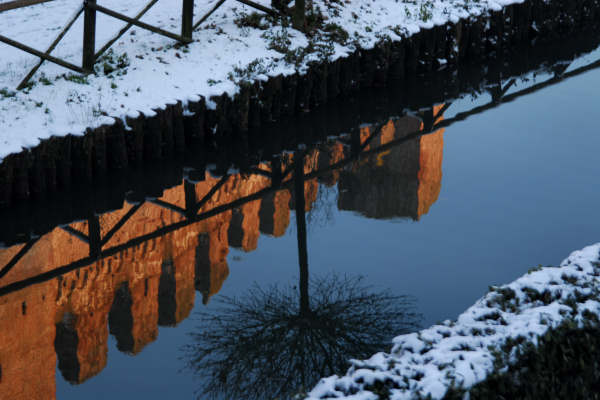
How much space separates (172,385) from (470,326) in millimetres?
2927

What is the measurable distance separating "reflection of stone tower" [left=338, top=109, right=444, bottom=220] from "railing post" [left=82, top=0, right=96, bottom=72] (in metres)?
4.47

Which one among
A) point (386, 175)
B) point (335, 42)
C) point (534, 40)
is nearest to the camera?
point (386, 175)

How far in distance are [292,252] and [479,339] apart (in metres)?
4.42

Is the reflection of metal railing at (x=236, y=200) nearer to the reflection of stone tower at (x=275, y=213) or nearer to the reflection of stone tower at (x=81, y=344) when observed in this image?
the reflection of stone tower at (x=275, y=213)

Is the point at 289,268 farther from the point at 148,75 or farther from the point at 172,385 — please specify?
the point at 148,75

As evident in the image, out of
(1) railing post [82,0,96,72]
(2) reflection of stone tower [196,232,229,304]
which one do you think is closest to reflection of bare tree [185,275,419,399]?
(2) reflection of stone tower [196,232,229,304]

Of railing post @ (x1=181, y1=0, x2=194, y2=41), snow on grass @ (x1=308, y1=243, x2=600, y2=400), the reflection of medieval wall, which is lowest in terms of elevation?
snow on grass @ (x1=308, y1=243, x2=600, y2=400)

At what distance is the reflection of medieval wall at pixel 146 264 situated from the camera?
8.41m

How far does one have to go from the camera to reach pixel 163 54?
14.4 metres

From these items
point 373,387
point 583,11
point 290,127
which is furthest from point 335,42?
point 373,387

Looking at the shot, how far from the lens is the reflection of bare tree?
7.80m

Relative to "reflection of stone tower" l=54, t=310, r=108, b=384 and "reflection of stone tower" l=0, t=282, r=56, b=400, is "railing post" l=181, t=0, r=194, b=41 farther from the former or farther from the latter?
"reflection of stone tower" l=54, t=310, r=108, b=384

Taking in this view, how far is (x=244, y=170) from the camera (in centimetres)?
1301

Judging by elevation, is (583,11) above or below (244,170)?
above
